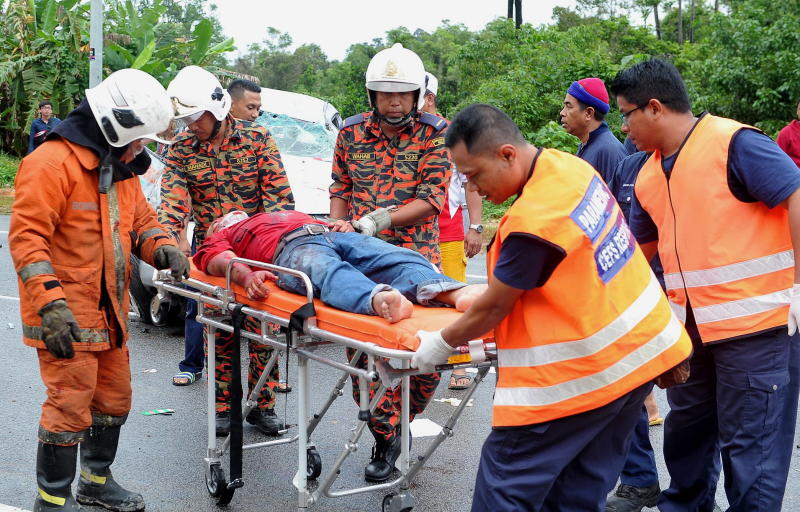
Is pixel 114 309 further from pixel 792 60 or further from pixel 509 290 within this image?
pixel 792 60

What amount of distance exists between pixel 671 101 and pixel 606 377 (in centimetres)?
130

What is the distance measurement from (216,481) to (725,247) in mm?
2495

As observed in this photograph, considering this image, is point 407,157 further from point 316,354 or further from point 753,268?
point 753,268

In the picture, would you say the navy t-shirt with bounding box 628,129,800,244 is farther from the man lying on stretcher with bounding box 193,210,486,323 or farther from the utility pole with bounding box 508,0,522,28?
the utility pole with bounding box 508,0,522,28

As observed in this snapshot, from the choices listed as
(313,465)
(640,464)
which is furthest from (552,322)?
(313,465)

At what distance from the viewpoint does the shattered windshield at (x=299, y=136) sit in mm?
8836

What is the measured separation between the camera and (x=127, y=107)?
3.67 metres

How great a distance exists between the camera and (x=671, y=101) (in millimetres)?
3363

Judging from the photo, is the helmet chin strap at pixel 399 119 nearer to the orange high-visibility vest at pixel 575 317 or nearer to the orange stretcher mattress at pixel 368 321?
the orange stretcher mattress at pixel 368 321

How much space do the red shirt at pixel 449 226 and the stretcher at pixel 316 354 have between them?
1852mm

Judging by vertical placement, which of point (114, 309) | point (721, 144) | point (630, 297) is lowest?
→ point (114, 309)

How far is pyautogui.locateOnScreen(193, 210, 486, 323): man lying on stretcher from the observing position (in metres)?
3.53

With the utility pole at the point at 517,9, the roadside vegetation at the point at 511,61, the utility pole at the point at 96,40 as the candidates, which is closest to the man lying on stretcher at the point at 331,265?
the utility pole at the point at 96,40

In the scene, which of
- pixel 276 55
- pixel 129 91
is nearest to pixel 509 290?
pixel 129 91
